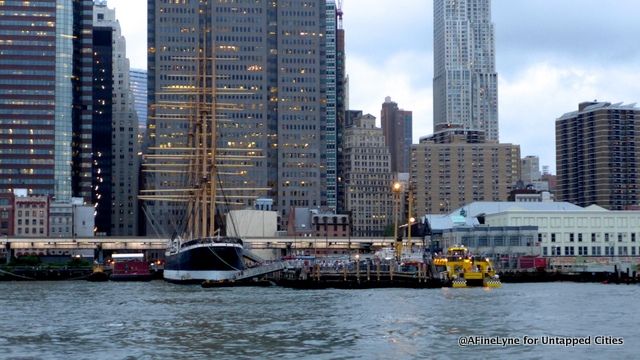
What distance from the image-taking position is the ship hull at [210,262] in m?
148

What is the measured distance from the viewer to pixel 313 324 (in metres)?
73.0

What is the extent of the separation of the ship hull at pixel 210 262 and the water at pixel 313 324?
119 feet

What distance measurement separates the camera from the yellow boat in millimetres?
123438

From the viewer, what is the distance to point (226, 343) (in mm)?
61781

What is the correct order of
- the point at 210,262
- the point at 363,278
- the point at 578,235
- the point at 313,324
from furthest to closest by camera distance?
1. the point at 578,235
2. the point at 210,262
3. the point at 363,278
4. the point at 313,324

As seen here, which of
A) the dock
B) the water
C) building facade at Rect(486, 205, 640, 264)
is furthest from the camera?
building facade at Rect(486, 205, 640, 264)

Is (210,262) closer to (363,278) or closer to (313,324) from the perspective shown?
(363,278)

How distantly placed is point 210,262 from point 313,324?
78.4 metres

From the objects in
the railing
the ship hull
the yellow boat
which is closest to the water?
the yellow boat

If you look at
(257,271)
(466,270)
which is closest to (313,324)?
(466,270)

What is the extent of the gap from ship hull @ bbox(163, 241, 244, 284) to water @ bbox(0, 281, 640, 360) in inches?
1432

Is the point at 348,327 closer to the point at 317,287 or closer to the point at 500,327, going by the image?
the point at 500,327

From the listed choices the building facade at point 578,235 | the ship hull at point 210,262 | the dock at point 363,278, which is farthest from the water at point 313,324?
the building facade at point 578,235

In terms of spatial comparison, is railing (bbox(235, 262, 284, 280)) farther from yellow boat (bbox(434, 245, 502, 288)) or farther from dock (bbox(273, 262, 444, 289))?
yellow boat (bbox(434, 245, 502, 288))
